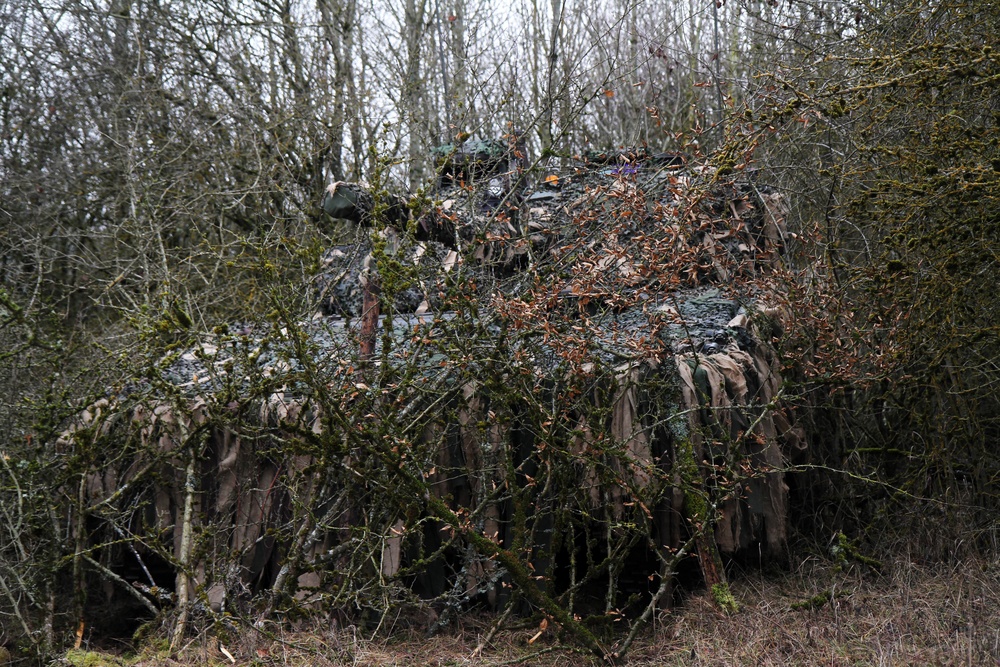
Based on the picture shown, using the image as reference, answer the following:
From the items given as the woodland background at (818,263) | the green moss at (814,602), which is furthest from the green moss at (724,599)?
the woodland background at (818,263)

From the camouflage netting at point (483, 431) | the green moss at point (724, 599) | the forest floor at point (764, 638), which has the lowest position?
the forest floor at point (764, 638)

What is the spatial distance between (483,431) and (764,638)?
5.02 ft

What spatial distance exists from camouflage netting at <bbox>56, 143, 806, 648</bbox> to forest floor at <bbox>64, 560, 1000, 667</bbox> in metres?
0.19

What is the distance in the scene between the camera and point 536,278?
13.8ft

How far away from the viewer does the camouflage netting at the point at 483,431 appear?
4266 millimetres

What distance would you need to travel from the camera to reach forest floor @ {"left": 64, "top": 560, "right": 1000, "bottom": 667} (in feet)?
13.5

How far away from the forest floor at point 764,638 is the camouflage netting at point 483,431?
7.5 inches

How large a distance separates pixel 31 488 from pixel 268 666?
1.68 meters

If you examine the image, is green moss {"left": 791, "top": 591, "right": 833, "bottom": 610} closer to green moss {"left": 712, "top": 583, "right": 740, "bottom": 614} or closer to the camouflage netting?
green moss {"left": 712, "top": 583, "right": 740, "bottom": 614}

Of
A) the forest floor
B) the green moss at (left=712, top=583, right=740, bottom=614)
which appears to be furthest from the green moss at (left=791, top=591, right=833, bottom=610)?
the green moss at (left=712, top=583, right=740, bottom=614)

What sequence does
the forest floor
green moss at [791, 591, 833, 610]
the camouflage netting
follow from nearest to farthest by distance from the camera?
the forest floor < the camouflage netting < green moss at [791, 591, 833, 610]

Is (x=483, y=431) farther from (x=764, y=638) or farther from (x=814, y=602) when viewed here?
(x=814, y=602)

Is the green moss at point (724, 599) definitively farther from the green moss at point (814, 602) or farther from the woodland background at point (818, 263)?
the woodland background at point (818, 263)

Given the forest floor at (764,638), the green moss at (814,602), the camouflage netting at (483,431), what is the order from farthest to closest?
the green moss at (814,602) → the camouflage netting at (483,431) → the forest floor at (764,638)
